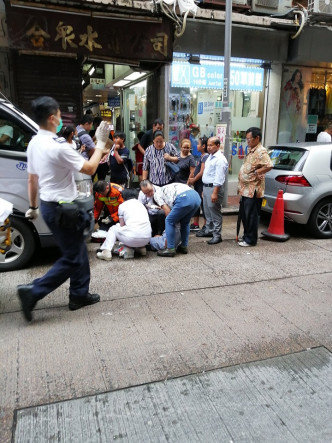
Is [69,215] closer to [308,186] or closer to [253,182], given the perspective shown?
[253,182]

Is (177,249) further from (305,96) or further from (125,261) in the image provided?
(305,96)

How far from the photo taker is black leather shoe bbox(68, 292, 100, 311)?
3814 millimetres

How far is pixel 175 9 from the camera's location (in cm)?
835

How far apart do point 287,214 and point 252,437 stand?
469cm

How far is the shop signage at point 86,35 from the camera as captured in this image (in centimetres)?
759

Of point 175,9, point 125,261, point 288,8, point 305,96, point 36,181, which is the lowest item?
point 125,261

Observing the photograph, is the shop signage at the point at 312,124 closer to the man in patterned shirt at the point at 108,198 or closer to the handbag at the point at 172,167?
the handbag at the point at 172,167

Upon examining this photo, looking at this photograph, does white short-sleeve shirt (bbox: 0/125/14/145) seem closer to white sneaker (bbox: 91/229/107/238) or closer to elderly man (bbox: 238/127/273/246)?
white sneaker (bbox: 91/229/107/238)

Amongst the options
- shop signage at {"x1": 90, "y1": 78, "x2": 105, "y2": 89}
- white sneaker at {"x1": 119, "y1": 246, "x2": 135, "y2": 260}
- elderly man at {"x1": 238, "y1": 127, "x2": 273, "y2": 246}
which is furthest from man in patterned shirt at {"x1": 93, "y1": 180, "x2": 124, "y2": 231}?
shop signage at {"x1": 90, "y1": 78, "x2": 105, "y2": 89}

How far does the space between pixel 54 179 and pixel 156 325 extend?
5.34ft

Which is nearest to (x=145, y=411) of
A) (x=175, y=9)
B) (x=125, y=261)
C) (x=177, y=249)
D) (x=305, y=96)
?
(x=125, y=261)

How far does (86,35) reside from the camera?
8.09 metres

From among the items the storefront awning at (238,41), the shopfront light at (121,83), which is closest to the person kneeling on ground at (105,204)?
the storefront awning at (238,41)

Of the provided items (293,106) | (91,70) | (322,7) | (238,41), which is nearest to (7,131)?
(238,41)
